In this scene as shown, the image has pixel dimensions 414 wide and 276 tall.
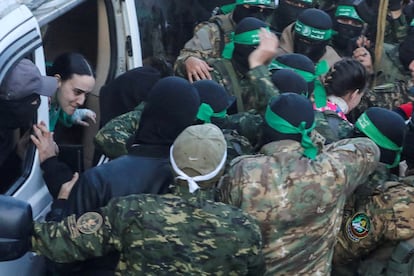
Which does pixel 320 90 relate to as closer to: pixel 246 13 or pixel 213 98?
pixel 213 98

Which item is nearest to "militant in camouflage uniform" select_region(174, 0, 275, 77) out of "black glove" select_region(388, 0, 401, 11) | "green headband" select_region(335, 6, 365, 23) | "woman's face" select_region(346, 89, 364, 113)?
"green headband" select_region(335, 6, 365, 23)

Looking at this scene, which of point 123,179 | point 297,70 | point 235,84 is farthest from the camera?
point 235,84

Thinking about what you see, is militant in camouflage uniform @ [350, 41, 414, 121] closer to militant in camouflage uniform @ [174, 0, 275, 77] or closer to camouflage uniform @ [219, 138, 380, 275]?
militant in camouflage uniform @ [174, 0, 275, 77]

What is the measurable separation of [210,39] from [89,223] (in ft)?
9.15

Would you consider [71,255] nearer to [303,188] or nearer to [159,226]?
[159,226]

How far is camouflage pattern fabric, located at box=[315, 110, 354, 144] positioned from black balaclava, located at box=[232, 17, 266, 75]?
2.29 feet

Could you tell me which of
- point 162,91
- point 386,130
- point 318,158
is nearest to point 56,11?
point 162,91

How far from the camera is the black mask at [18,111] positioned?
2930 mm

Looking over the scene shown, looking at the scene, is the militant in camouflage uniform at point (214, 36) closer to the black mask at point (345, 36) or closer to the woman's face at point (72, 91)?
the black mask at point (345, 36)

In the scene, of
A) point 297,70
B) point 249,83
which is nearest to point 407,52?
point 297,70

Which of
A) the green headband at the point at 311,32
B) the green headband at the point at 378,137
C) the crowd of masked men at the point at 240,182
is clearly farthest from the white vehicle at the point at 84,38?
the green headband at the point at 378,137

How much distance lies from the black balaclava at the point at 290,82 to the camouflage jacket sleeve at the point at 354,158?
1.57 ft

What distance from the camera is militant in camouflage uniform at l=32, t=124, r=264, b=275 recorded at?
262 centimetres

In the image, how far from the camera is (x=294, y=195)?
3.04 m
